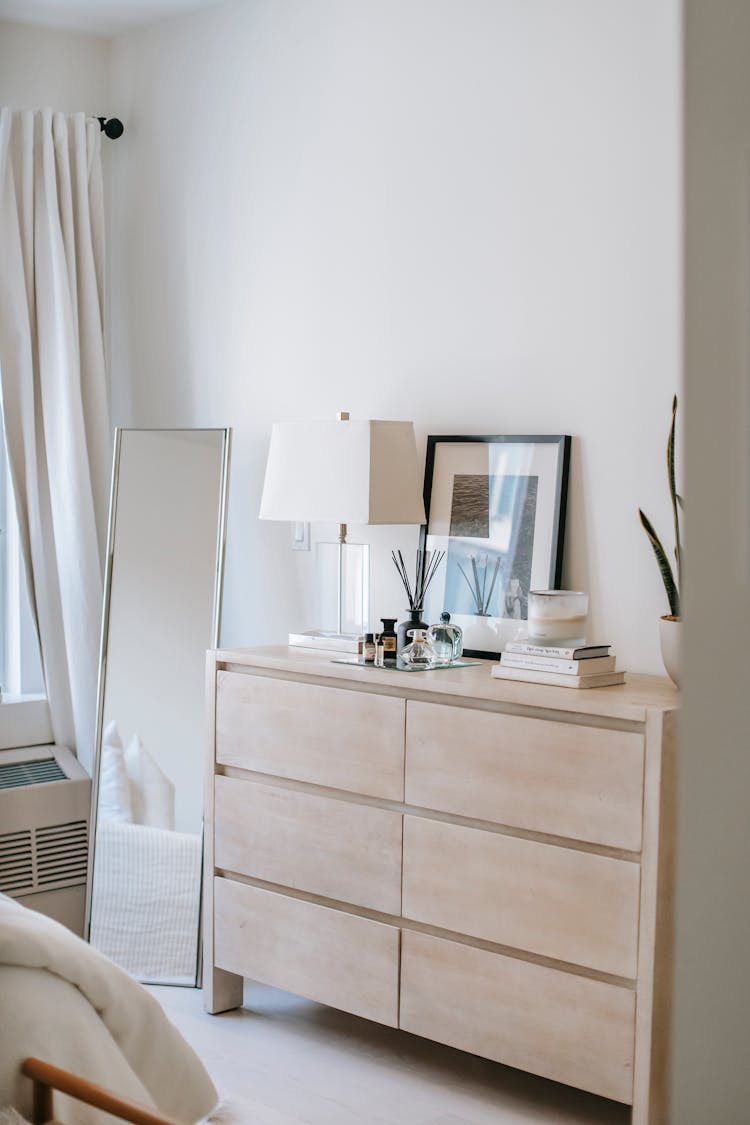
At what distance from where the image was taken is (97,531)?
3.70 meters

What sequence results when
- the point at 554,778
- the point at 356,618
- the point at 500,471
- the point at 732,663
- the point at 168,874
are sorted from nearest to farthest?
the point at 732,663 → the point at 554,778 → the point at 500,471 → the point at 356,618 → the point at 168,874

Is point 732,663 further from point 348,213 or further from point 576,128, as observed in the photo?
point 348,213

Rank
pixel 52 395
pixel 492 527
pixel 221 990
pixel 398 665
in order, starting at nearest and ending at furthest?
pixel 398 665, pixel 492 527, pixel 221 990, pixel 52 395

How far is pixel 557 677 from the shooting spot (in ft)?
7.89

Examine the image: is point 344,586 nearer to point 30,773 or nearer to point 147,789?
point 147,789

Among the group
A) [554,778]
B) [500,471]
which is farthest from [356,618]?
[554,778]

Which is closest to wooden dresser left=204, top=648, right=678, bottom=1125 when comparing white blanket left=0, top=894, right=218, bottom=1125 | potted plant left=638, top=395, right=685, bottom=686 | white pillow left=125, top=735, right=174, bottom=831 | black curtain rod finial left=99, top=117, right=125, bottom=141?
potted plant left=638, top=395, right=685, bottom=686

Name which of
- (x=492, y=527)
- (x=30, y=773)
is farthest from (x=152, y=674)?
(x=492, y=527)

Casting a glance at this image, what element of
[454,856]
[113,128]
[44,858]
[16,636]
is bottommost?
[44,858]

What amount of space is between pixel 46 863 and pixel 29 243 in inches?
74.1

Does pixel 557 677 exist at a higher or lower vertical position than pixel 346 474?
lower

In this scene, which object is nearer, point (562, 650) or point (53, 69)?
point (562, 650)

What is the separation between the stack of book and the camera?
2.38m

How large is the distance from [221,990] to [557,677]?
126cm
